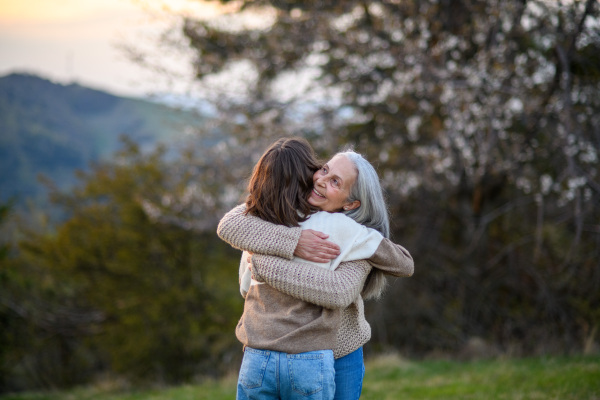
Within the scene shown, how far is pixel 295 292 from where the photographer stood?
199cm

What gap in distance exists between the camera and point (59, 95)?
184 feet

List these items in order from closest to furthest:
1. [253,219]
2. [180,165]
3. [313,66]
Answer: [253,219]
[313,66]
[180,165]

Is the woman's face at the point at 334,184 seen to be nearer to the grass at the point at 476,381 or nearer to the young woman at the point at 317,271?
the young woman at the point at 317,271

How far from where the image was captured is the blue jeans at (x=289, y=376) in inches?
78.1

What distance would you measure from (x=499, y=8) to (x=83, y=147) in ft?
170

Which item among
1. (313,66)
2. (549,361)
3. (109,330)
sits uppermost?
(313,66)

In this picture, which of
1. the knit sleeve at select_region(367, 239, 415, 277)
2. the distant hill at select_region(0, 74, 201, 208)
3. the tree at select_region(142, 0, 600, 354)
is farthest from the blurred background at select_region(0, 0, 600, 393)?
the distant hill at select_region(0, 74, 201, 208)

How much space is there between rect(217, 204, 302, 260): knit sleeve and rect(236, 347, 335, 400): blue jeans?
0.38 m

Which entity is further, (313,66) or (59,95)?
(59,95)

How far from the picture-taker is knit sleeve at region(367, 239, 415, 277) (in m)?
2.12

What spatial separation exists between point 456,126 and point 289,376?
6116mm

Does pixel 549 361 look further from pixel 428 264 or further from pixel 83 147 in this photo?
pixel 83 147

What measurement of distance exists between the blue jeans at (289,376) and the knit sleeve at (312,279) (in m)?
0.23

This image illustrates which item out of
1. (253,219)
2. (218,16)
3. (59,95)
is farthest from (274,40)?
(59,95)
